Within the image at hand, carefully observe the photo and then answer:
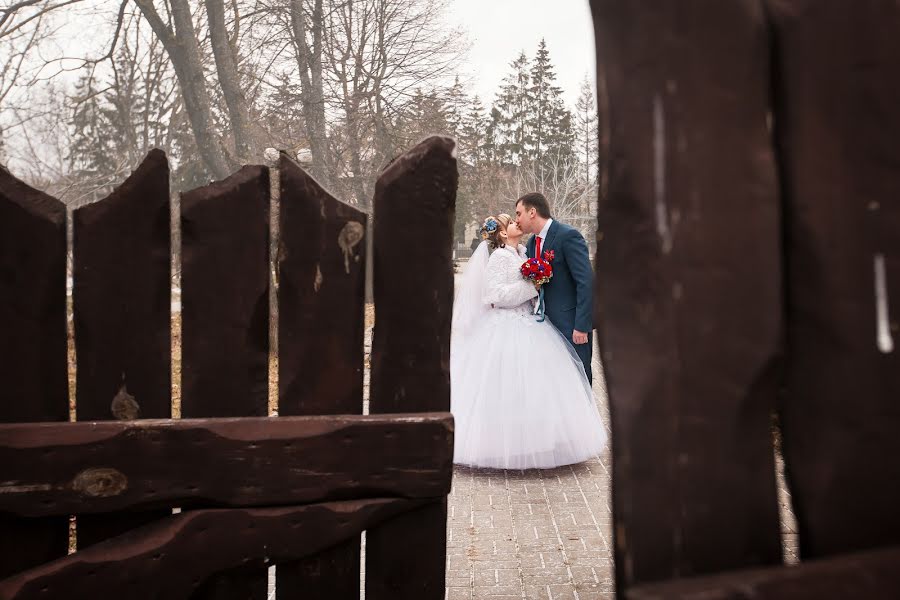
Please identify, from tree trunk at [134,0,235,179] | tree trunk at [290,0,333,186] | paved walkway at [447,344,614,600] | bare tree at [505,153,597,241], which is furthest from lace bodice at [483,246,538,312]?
bare tree at [505,153,597,241]

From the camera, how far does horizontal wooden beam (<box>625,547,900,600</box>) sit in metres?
1.32

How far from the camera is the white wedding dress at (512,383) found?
6215mm

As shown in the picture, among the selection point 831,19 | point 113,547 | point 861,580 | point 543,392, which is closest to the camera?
point 861,580

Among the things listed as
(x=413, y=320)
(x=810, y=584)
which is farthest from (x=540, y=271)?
(x=810, y=584)

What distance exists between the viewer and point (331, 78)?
2036 cm

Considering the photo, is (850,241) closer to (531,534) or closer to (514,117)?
(531,534)

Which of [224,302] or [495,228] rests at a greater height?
[495,228]

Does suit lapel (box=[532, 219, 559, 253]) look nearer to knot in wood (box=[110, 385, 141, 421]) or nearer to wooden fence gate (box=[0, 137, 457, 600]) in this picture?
wooden fence gate (box=[0, 137, 457, 600])

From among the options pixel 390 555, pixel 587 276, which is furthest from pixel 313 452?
pixel 587 276

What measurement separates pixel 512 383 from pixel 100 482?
177 inches

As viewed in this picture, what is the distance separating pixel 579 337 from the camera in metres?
6.76

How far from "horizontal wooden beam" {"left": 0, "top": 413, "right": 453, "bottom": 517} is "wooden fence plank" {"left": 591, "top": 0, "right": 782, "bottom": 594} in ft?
2.89

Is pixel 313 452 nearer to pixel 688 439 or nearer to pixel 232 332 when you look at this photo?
pixel 232 332

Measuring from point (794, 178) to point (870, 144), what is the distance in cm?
14
